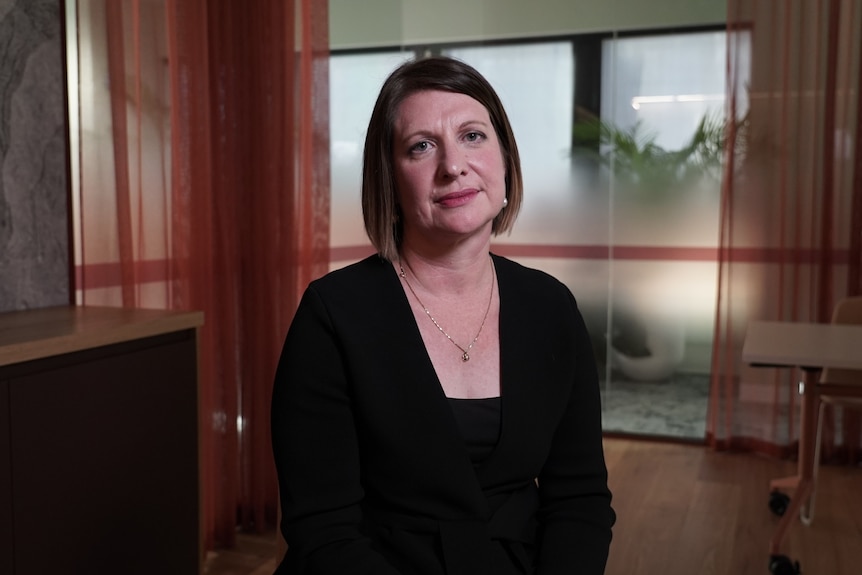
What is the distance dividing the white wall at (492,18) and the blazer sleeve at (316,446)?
3.21 m

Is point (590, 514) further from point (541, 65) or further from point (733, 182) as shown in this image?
point (541, 65)

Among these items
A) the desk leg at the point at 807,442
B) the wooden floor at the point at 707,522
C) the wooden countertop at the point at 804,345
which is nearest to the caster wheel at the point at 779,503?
the wooden floor at the point at 707,522

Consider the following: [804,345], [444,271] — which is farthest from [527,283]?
[804,345]

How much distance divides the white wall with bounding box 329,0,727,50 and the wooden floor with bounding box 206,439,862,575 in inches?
89.8

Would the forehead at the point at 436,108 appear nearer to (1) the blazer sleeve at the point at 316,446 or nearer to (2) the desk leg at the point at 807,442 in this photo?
(1) the blazer sleeve at the point at 316,446

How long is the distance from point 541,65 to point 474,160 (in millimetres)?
3486

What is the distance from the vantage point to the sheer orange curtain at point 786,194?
160 inches

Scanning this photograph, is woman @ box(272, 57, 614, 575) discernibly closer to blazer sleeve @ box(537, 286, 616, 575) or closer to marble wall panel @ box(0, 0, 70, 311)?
blazer sleeve @ box(537, 286, 616, 575)

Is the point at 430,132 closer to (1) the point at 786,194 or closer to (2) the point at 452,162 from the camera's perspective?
(2) the point at 452,162

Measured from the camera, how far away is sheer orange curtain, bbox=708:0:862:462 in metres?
4.07

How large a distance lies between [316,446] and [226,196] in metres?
2.05

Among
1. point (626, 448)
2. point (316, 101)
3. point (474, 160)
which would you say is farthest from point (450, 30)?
point (474, 160)

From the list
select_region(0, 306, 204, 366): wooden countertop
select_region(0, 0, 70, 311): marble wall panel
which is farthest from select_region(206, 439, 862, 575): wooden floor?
select_region(0, 0, 70, 311): marble wall panel

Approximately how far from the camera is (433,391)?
1330 mm
